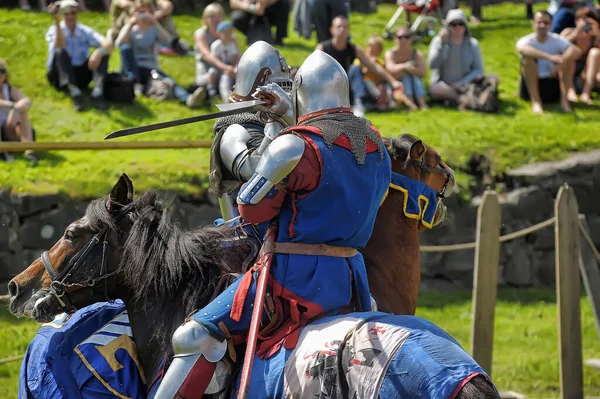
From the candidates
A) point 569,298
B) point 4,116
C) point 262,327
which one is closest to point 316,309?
point 262,327

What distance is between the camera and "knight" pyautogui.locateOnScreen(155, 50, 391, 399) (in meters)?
4.60

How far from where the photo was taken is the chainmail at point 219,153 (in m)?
5.60

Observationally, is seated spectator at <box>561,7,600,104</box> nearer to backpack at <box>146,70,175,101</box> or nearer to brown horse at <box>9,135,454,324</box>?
backpack at <box>146,70,175,101</box>

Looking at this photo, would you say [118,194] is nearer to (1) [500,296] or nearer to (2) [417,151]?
(2) [417,151]

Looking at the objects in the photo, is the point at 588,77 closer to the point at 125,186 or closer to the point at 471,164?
the point at 471,164

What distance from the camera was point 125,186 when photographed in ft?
17.3

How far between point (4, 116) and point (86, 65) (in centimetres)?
176

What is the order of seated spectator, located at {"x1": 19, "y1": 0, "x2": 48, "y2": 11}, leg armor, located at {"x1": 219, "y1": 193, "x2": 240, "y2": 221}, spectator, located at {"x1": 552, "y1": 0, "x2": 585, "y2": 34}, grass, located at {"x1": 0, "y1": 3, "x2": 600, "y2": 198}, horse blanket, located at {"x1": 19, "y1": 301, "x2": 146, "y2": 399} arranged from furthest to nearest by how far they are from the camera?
1. seated spectator, located at {"x1": 19, "y1": 0, "x2": 48, "y2": 11}
2. spectator, located at {"x1": 552, "y1": 0, "x2": 585, "y2": 34}
3. grass, located at {"x1": 0, "y1": 3, "x2": 600, "y2": 198}
4. leg armor, located at {"x1": 219, "y1": 193, "x2": 240, "y2": 221}
5. horse blanket, located at {"x1": 19, "y1": 301, "x2": 146, "y2": 399}

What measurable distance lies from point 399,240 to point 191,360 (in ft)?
5.08

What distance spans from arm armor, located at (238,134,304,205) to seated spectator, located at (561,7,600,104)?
35.1ft

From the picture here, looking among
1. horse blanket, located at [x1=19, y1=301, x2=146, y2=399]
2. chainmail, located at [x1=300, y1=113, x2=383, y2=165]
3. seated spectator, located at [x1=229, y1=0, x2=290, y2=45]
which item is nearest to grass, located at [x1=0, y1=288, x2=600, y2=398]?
horse blanket, located at [x1=19, y1=301, x2=146, y2=399]

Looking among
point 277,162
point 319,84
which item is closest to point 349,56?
→ point 319,84

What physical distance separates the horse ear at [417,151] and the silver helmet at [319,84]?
45.4 inches

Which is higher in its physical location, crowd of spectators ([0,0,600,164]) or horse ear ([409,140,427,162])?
horse ear ([409,140,427,162])
